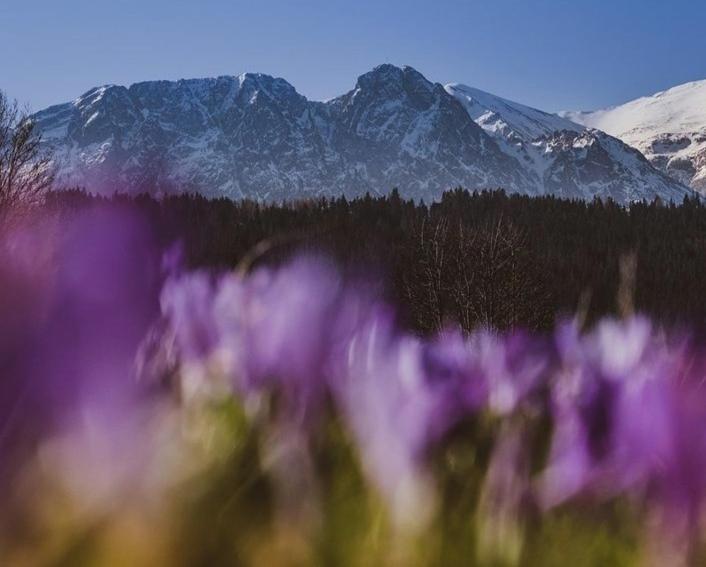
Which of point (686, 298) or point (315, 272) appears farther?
point (686, 298)

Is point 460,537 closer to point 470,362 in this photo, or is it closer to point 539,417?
point 539,417

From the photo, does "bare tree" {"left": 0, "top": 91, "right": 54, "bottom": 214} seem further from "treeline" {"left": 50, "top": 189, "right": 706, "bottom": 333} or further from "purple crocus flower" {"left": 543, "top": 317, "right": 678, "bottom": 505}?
"purple crocus flower" {"left": 543, "top": 317, "right": 678, "bottom": 505}

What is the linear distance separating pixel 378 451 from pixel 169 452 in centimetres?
38

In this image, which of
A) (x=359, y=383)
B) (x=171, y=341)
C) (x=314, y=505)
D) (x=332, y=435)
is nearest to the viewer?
(x=314, y=505)

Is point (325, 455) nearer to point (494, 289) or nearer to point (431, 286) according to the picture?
point (494, 289)

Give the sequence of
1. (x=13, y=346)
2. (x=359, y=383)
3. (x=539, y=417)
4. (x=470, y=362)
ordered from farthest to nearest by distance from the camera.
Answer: (x=470, y=362), (x=13, y=346), (x=539, y=417), (x=359, y=383)

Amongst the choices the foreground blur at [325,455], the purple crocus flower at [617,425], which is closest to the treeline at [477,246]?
the foreground blur at [325,455]

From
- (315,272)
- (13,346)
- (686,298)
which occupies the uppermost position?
(315,272)

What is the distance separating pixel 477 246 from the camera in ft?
92.5

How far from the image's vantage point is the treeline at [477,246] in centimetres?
2545

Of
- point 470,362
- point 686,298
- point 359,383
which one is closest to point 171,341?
point 359,383

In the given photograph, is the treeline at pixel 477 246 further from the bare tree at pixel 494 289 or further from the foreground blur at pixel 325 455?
the foreground blur at pixel 325 455

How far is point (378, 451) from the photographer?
124 centimetres

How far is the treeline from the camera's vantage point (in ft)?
83.5
